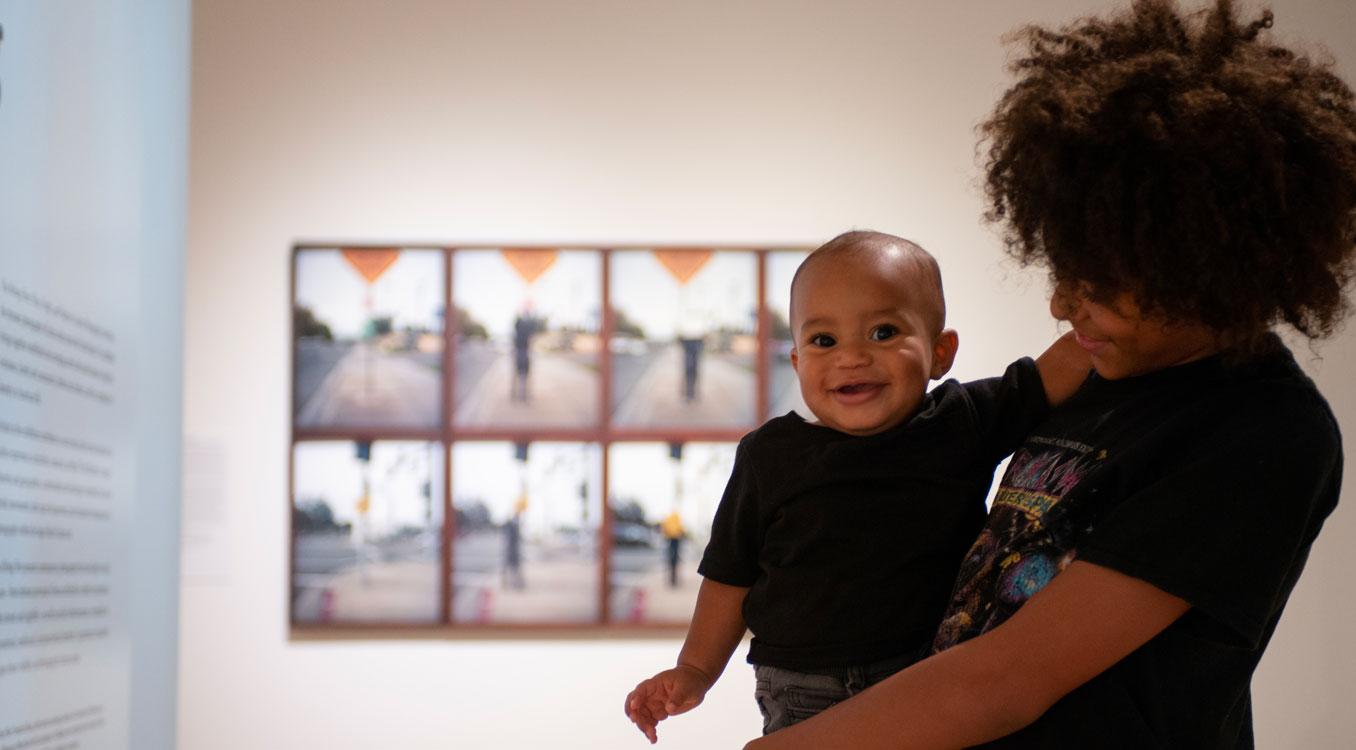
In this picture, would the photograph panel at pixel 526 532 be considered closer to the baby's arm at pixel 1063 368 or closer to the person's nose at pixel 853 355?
the person's nose at pixel 853 355

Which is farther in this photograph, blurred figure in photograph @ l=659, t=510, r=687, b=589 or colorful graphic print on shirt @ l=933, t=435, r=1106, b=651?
blurred figure in photograph @ l=659, t=510, r=687, b=589

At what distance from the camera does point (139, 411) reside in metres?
2.38

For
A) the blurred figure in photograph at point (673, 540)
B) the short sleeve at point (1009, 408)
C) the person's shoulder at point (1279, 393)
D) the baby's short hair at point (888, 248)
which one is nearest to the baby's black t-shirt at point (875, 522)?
the short sleeve at point (1009, 408)

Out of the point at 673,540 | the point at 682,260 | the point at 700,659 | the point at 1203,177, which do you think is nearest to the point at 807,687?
the point at 700,659

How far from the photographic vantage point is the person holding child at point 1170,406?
40.3 inches

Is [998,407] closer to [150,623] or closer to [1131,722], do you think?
[1131,722]

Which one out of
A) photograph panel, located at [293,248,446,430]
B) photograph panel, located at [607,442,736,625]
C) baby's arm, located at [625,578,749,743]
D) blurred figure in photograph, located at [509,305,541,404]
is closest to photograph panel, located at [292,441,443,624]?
photograph panel, located at [293,248,446,430]

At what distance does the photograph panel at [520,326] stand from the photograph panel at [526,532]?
0.11 m

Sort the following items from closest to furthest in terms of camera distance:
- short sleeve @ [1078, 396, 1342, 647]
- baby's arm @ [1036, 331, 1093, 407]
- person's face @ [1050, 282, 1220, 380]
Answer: short sleeve @ [1078, 396, 1342, 647] < person's face @ [1050, 282, 1220, 380] < baby's arm @ [1036, 331, 1093, 407]

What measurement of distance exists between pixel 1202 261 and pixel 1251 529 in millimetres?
211

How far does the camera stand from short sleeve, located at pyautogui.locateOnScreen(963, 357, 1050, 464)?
154 centimetres

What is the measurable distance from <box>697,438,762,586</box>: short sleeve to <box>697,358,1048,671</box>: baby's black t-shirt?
22mm

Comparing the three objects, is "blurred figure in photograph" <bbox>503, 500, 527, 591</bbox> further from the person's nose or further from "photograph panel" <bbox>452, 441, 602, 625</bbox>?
the person's nose

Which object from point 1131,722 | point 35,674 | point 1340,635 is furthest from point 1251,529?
point 1340,635
